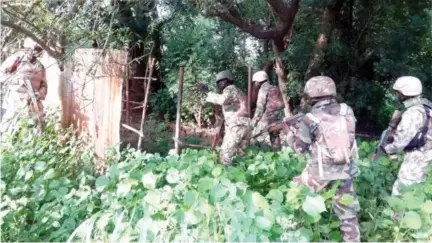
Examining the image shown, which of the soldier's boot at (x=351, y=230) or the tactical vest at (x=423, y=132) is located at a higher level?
the tactical vest at (x=423, y=132)

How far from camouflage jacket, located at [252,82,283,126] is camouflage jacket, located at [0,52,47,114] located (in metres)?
3.75

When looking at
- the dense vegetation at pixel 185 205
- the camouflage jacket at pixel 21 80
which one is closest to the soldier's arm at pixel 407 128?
the dense vegetation at pixel 185 205

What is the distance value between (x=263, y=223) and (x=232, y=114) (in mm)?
4320

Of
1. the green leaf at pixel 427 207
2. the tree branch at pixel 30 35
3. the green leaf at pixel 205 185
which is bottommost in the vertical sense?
the green leaf at pixel 427 207

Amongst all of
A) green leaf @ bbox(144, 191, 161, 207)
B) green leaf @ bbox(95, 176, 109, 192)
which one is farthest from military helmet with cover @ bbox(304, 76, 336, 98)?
green leaf @ bbox(95, 176, 109, 192)

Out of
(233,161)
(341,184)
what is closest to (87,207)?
(341,184)

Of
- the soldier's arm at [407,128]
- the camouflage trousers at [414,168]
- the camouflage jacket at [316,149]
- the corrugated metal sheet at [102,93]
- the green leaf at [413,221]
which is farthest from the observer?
the corrugated metal sheet at [102,93]

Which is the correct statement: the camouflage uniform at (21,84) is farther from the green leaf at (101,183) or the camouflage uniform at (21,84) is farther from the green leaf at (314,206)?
the green leaf at (314,206)

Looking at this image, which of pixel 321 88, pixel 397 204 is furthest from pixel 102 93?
pixel 397 204

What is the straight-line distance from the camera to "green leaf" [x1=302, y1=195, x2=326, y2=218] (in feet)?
9.75

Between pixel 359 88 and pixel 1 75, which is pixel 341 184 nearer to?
pixel 1 75

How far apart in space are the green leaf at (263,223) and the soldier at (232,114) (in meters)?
4.04

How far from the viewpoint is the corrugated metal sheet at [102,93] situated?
18.5 ft

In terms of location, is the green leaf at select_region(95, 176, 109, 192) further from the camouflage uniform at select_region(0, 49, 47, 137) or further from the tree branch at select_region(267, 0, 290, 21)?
the tree branch at select_region(267, 0, 290, 21)
